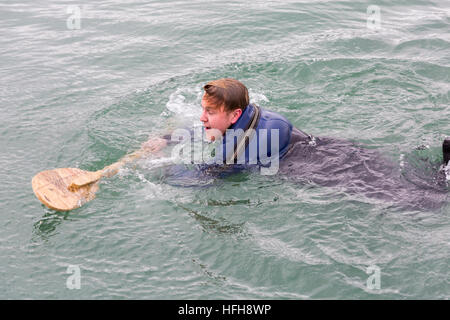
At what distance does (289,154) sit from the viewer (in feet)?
19.3

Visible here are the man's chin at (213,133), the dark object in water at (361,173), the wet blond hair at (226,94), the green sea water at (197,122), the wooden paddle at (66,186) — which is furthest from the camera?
the man's chin at (213,133)

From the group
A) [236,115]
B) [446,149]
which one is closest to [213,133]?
[236,115]

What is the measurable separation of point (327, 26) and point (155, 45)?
3.44 meters

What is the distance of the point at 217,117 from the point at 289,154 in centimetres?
91

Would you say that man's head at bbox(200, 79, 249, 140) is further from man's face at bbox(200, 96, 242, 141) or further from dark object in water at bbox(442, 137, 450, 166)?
dark object in water at bbox(442, 137, 450, 166)

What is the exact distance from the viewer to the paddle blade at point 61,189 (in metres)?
5.45

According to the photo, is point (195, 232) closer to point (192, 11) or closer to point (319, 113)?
point (319, 113)

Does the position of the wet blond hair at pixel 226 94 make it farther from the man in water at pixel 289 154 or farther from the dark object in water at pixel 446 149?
the dark object in water at pixel 446 149

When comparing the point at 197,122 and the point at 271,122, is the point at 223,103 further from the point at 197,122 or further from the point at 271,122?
the point at 197,122

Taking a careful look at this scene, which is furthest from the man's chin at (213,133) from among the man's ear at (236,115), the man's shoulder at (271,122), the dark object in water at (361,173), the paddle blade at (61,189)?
the paddle blade at (61,189)

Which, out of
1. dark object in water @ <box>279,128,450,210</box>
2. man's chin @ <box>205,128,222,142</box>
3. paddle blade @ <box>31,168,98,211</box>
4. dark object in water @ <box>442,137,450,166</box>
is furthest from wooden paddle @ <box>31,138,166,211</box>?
dark object in water @ <box>442,137,450,166</box>

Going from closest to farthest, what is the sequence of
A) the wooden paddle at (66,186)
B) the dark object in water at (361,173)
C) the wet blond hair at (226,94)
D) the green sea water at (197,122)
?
the green sea water at (197,122) < the dark object in water at (361,173) < the wooden paddle at (66,186) < the wet blond hair at (226,94)

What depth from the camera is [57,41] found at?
10.8 metres

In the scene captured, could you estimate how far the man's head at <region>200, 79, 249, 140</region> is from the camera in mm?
5617
